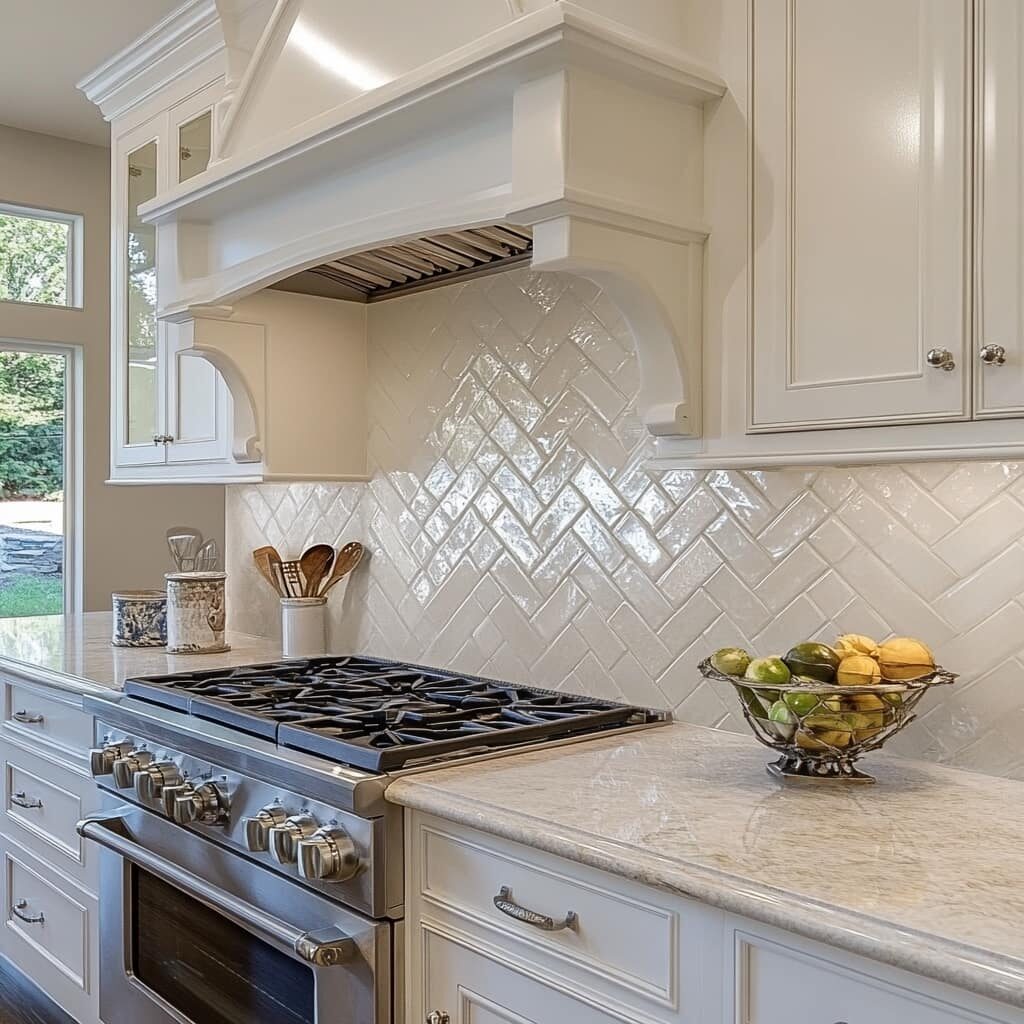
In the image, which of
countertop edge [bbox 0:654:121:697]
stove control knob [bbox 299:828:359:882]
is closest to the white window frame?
countertop edge [bbox 0:654:121:697]

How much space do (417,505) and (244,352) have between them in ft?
1.72

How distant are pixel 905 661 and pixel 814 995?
0.53m

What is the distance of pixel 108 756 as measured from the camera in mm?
2168

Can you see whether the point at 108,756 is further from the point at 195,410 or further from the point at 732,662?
the point at 732,662

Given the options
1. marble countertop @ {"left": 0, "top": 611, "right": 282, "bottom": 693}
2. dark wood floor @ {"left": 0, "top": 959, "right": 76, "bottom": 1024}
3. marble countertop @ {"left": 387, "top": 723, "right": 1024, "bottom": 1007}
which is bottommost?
dark wood floor @ {"left": 0, "top": 959, "right": 76, "bottom": 1024}

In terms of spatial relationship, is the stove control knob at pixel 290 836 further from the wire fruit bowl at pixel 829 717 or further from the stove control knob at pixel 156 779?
the wire fruit bowl at pixel 829 717

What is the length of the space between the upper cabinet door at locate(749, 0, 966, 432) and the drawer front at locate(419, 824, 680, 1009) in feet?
2.18

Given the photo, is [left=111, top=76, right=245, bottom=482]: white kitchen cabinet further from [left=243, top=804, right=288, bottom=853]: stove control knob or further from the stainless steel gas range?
[left=243, top=804, right=288, bottom=853]: stove control knob

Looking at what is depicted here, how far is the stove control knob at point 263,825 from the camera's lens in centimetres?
169

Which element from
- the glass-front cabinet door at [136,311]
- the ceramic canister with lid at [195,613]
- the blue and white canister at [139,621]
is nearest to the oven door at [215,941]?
the ceramic canister with lid at [195,613]

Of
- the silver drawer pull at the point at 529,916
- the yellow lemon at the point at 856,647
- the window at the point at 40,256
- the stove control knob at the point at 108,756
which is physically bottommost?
the silver drawer pull at the point at 529,916

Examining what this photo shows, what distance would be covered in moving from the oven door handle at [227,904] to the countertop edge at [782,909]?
280mm

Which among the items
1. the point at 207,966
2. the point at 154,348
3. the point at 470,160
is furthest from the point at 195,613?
the point at 470,160

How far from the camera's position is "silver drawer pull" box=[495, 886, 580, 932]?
1.34 meters
